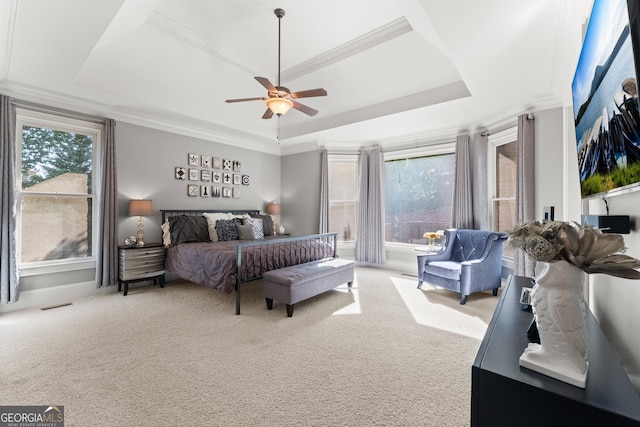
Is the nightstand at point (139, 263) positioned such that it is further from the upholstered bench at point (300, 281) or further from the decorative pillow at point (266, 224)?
the upholstered bench at point (300, 281)

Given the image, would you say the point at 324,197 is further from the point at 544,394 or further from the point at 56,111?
the point at 544,394

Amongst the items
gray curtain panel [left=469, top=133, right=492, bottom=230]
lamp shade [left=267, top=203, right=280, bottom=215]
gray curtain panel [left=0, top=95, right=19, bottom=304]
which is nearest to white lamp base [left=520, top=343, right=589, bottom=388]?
gray curtain panel [left=469, top=133, right=492, bottom=230]

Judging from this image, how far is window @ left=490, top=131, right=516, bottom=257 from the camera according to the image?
4.21 meters

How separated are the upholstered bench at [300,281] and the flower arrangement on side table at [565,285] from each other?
7.97ft

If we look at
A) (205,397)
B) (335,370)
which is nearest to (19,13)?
(205,397)

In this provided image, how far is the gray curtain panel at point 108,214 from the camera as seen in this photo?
3.87 m

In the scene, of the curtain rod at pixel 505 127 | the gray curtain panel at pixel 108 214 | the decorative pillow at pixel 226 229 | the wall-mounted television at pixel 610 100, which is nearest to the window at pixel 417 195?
the curtain rod at pixel 505 127

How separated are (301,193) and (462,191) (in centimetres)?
324

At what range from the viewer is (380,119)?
4426 millimetres

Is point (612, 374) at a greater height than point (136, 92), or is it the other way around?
point (136, 92)

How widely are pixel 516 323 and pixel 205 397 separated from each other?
1.88 metres

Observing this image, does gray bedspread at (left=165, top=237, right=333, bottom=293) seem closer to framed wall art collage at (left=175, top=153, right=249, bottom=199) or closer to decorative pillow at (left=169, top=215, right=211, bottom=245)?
decorative pillow at (left=169, top=215, right=211, bottom=245)

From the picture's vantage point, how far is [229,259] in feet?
10.8

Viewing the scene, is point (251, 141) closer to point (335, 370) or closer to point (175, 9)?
point (175, 9)
